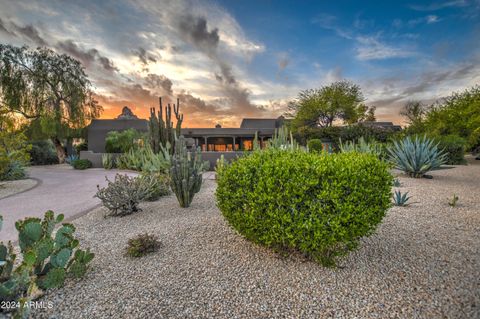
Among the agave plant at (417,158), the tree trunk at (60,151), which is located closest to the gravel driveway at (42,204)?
the agave plant at (417,158)

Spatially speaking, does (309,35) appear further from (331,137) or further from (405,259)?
(331,137)

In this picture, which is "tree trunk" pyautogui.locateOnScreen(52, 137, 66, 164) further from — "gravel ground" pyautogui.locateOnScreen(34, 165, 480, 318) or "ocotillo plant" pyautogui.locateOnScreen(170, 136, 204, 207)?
"gravel ground" pyautogui.locateOnScreen(34, 165, 480, 318)

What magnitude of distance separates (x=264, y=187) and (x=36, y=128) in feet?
85.7

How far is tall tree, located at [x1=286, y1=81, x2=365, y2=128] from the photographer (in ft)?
101

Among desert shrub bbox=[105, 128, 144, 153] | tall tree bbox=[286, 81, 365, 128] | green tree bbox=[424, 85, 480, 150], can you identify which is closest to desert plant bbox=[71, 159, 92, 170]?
desert shrub bbox=[105, 128, 144, 153]

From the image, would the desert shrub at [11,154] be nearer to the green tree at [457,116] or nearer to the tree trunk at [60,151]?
the tree trunk at [60,151]

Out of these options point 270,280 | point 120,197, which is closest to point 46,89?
point 120,197

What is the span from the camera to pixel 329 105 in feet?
102

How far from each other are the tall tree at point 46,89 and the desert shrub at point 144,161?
8.34 meters

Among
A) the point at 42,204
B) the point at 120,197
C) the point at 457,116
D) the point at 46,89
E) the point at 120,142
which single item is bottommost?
the point at 42,204

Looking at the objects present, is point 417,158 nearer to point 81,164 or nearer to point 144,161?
point 144,161

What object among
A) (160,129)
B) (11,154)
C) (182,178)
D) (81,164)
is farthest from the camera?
(81,164)

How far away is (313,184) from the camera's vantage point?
2.65m

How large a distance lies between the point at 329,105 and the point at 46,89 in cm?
3121
